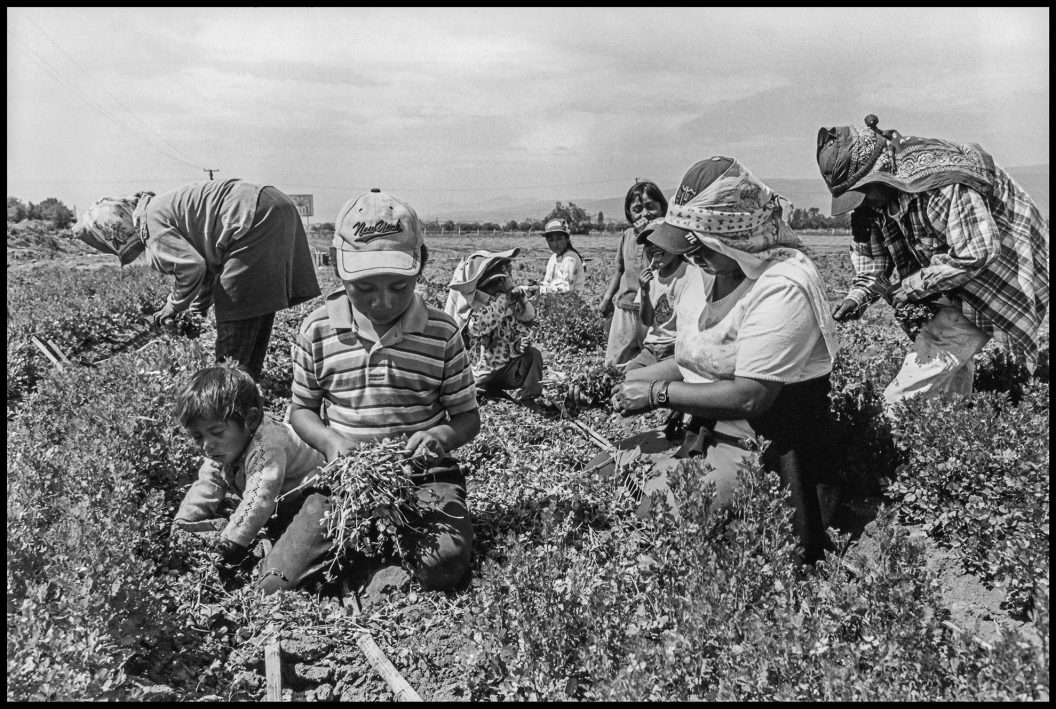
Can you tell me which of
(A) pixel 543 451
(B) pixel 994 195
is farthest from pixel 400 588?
(B) pixel 994 195

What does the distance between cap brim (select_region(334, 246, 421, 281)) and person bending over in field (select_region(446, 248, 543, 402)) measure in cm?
257

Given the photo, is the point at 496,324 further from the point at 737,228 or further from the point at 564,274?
the point at 564,274

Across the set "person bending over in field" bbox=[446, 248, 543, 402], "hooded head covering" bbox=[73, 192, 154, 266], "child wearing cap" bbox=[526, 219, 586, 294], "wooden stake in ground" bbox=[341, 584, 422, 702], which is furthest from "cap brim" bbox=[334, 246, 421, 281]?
"child wearing cap" bbox=[526, 219, 586, 294]

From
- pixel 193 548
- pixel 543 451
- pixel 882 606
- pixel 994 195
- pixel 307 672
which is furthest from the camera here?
pixel 543 451

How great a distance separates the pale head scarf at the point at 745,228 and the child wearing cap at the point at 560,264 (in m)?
5.11

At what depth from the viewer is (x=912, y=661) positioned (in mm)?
2025

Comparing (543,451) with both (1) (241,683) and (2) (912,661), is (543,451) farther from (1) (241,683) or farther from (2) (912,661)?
(2) (912,661)

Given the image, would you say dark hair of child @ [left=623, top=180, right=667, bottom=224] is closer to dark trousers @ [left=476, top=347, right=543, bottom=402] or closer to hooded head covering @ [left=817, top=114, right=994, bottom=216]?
dark trousers @ [left=476, top=347, right=543, bottom=402]

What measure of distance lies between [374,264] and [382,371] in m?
0.46

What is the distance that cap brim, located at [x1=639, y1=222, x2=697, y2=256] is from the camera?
2814 millimetres

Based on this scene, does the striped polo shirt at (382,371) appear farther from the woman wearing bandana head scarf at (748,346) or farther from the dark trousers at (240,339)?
the dark trousers at (240,339)

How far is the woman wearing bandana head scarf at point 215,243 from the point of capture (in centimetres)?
436

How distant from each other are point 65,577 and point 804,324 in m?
2.48

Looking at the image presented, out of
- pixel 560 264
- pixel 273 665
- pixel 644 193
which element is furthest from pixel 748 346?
pixel 560 264
